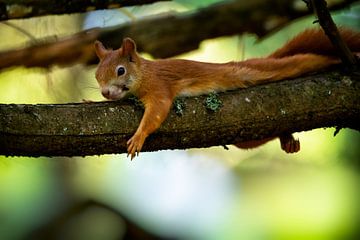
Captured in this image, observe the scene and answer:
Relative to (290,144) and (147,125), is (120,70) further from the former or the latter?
(290,144)

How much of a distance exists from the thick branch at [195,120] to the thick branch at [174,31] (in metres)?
1.22

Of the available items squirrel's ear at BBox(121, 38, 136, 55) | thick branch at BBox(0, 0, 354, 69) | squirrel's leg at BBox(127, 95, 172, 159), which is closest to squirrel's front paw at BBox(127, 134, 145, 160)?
squirrel's leg at BBox(127, 95, 172, 159)

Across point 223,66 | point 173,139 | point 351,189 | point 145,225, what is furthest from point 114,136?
point 351,189

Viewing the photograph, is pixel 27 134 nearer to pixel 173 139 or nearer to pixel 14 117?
pixel 14 117

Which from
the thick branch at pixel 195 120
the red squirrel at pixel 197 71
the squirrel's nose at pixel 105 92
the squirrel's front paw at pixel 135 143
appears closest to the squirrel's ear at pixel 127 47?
the red squirrel at pixel 197 71

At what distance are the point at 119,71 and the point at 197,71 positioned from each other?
0.37 meters

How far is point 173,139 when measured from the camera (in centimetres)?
252

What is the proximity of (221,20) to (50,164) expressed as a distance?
1.63 meters

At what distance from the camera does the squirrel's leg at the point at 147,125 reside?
95.6 inches

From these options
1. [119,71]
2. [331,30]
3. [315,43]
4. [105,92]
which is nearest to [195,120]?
[105,92]

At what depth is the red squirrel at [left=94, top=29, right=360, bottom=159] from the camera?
9.45 ft

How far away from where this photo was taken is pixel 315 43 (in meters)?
3.12

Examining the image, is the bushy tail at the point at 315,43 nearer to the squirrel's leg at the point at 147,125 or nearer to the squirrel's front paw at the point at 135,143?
the squirrel's leg at the point at 147,125

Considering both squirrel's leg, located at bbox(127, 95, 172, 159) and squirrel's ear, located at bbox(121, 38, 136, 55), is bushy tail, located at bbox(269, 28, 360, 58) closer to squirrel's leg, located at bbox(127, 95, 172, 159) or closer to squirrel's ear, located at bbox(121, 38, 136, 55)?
squirrel's ear, located at bbox(121, 38, 136, 55)
